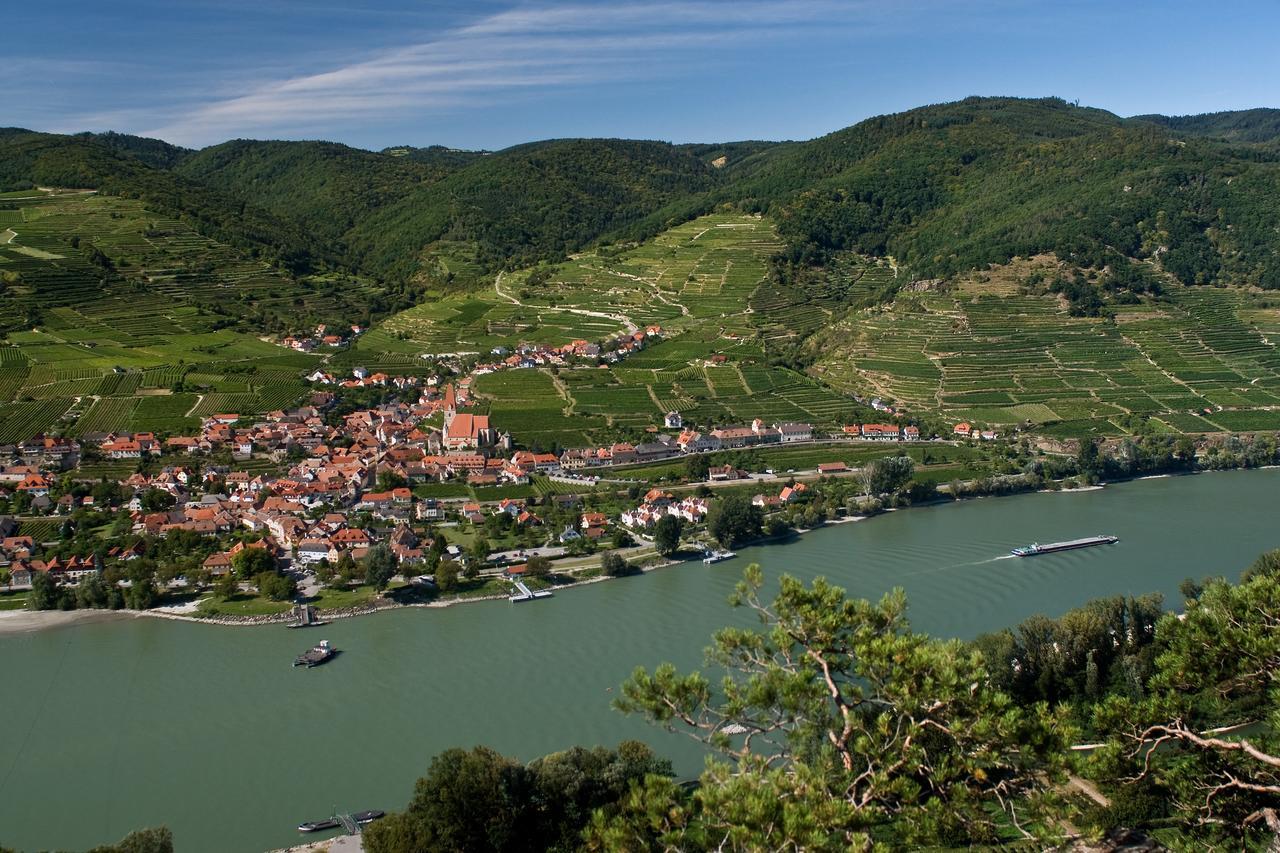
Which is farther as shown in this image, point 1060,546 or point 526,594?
point 1060,546

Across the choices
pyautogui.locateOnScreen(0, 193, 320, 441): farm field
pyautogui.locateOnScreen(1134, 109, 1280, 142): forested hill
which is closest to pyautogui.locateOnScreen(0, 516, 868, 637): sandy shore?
pyautogui.locateOnScreen(0, 193, 320, 441): farm field

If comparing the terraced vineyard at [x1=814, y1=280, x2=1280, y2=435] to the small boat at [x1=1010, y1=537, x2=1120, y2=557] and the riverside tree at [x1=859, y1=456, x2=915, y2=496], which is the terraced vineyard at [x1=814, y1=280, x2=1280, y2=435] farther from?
the small boat at [x1=1010, y1=537, x2=1120, y2=557]

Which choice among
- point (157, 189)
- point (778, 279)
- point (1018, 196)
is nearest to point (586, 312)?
point (778, 279)

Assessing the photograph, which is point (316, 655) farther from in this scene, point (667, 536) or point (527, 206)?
point (527, 206)

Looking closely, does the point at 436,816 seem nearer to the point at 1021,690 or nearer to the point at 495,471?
the point at 1021,690

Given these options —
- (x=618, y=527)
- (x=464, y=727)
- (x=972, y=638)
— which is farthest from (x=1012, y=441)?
(x=464, y=727)

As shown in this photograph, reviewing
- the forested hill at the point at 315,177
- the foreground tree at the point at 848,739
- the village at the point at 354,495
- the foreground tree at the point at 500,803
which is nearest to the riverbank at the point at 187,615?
the village at the point at 354,495
